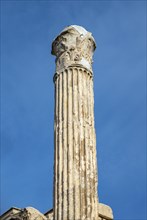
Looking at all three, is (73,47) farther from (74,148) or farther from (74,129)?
(74,148)

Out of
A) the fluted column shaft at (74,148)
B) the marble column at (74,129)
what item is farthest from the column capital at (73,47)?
the fluted column shaft at (74,148)

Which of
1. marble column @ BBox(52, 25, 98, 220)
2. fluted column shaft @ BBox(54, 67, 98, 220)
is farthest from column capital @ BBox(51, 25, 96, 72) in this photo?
fluted column shaft @ BBox(54, 67, 98, 220)

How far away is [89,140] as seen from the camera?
13391mm

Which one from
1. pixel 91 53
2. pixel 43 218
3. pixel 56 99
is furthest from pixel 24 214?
pixel 91 53

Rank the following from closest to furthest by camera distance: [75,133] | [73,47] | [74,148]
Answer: [74,148], [75,133], [73,47]

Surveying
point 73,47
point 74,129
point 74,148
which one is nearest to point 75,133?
point 74,129

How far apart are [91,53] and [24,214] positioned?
5.42 metres

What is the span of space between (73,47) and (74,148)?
3271 mm

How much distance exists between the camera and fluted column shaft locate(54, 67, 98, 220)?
40.6 feet

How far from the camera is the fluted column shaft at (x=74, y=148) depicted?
1238 cm

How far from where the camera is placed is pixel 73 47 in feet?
49.0

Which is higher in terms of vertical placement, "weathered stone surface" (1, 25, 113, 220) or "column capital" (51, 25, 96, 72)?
"column capital" (51, 25, 96, 72)

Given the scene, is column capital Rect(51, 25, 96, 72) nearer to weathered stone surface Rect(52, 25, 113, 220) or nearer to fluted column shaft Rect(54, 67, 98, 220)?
weathered stone surface Rect(52, 25, 113, 220)

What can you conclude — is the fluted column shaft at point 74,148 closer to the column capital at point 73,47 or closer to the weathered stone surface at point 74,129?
the weathered stone surface at point 74,129
